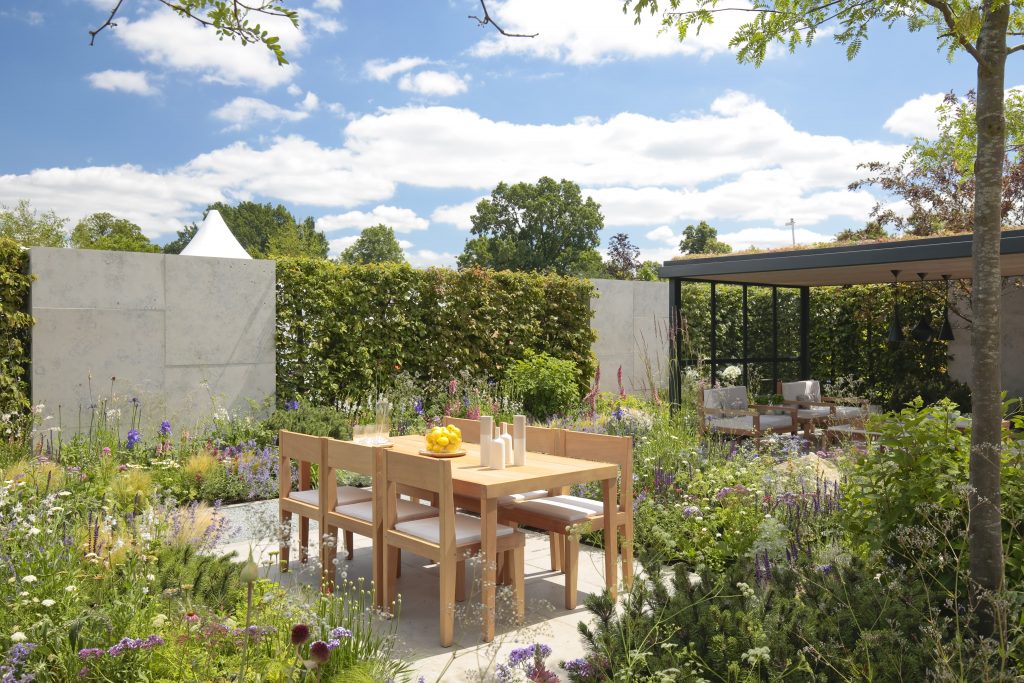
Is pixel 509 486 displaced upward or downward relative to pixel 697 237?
downward

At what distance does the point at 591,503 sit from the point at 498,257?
35399 mm

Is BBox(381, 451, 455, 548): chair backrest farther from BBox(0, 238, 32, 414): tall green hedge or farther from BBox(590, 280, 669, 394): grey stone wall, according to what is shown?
BBox(590, 280, 669, 394): grey stone wall

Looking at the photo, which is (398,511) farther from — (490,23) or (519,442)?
(490,23)

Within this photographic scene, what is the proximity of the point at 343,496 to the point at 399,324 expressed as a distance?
14.9 feet

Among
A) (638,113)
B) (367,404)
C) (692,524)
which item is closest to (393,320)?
(367,404)

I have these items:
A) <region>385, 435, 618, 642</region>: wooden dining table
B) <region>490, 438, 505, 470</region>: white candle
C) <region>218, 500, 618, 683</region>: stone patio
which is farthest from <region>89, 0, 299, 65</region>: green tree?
<region>490, 438, 505, 470</region>: white candle

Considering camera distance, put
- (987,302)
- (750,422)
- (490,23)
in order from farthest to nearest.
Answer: (750,422) < (987,302) < (490,23)

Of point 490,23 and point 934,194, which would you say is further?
point 934,194

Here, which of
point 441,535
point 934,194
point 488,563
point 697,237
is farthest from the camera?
point 697,237

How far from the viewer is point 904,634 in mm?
2336

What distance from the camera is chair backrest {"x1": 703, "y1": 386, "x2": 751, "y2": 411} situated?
27.5ft

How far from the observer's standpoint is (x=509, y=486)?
3449 mm

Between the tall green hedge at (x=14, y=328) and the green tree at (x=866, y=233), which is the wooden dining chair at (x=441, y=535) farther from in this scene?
the green tree at (x=866, y=233)

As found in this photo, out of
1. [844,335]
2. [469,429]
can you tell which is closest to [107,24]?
[469,429]
